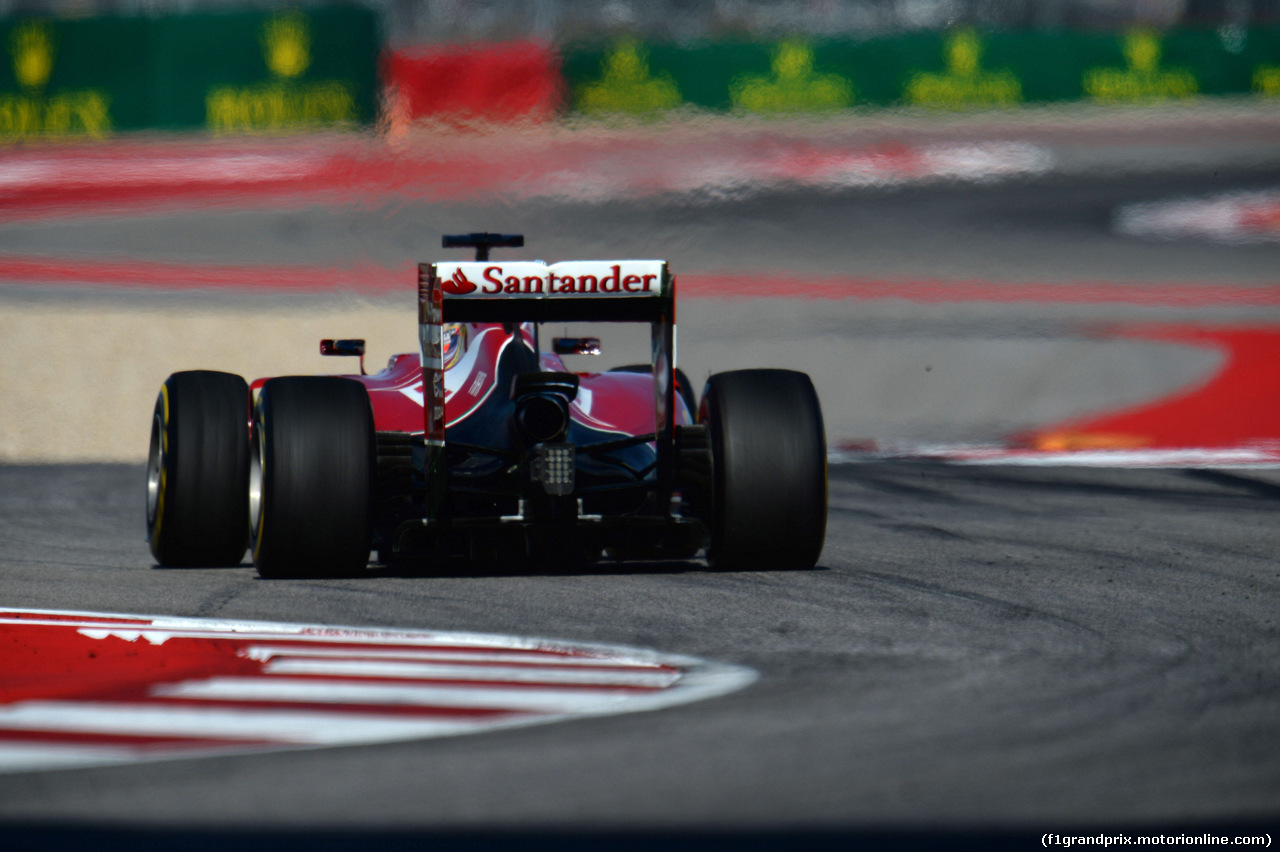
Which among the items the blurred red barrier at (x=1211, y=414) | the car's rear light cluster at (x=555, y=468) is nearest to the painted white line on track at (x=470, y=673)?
the car's rear light cluster at (x=555, y=468)

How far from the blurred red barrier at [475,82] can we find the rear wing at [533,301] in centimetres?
905

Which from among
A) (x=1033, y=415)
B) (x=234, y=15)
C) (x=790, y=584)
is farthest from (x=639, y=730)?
(x=234, y=15)

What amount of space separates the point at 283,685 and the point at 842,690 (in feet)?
4.69

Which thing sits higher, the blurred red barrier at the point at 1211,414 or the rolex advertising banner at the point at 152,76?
the rolex advertising banner at the point at 152,76

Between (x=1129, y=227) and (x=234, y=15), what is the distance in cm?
847

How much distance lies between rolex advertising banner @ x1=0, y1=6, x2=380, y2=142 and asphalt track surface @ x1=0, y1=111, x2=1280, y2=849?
5.61 metres

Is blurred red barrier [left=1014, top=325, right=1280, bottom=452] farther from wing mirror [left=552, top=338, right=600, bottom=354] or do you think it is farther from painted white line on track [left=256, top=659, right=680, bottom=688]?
painted white line on track [left=256, top=659, right=680, bottom=688]

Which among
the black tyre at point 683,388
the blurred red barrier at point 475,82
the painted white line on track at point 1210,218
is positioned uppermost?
the blurred red barrier at point 475,82

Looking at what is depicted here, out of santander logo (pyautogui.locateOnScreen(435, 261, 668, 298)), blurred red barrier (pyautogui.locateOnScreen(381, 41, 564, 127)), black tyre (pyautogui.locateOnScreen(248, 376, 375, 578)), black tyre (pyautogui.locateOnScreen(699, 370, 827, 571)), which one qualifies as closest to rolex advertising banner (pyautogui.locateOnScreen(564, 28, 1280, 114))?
blurred red barrier (pyautogui.locateOnScreen(381, 41, 564, 127))

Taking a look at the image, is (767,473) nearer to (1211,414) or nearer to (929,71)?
Answer: (1211,414)

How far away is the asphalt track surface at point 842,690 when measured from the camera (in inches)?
122

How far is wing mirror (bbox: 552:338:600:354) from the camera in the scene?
26.2ft

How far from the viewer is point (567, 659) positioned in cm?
479

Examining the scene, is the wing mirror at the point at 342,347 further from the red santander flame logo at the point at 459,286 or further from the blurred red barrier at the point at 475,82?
the blurred red barrier at the point at 475,82
